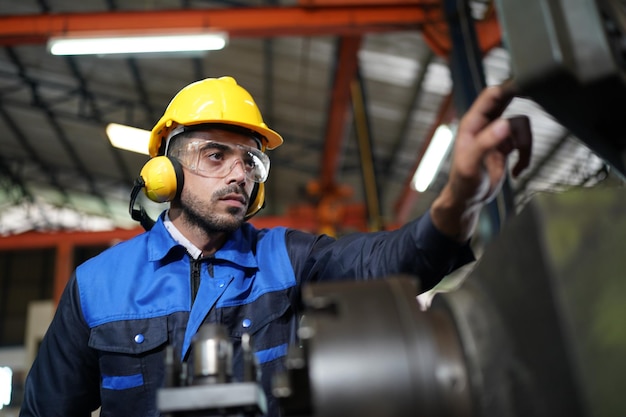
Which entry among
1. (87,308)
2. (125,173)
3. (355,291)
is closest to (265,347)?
(87,308)

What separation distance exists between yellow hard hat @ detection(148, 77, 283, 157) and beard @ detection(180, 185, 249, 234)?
0.24m

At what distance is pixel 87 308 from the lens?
1744mm

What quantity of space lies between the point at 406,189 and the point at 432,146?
2733 millimetres

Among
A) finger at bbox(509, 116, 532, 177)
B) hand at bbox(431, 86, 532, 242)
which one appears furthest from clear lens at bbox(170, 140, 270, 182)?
finger at bbox(509, 116, 532, 177)

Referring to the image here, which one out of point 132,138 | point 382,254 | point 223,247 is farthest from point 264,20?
point 382,254

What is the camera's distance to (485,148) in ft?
2.95

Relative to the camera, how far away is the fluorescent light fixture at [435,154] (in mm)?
5926

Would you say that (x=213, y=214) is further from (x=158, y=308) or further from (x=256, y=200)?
(x=158, y=308)

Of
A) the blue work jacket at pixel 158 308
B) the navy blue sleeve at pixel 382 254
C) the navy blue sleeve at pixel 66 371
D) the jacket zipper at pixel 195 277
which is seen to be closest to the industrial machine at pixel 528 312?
the navy blue sleeve at pixel 382 254

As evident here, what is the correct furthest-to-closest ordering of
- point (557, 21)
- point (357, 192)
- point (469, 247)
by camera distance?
point (357, 192), point (469, 247), point (557, 21)

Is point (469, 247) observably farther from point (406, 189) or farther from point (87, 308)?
point (406, 189)

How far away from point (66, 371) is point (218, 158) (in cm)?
78

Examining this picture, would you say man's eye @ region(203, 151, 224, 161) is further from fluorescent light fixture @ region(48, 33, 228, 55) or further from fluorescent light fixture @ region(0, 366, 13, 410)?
fluorescent light fixture @ region(0, 366, 13, 410)

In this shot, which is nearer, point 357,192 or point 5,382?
point 5,382
